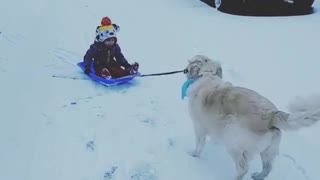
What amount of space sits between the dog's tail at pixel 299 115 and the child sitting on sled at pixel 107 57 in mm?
2835

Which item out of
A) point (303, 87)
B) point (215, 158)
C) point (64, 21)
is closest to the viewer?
point (215, 158)

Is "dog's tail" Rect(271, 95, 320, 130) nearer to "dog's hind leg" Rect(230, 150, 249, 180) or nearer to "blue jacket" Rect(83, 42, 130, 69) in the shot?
"dog's hind leg" Rect(230, 150, 249, 180)

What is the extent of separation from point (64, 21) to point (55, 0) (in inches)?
92.4

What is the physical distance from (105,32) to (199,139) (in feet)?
7.62

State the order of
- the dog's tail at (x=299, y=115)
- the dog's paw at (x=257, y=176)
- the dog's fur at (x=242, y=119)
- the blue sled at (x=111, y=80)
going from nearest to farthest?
the dog's tail at (x=299, y=115) → the dog's fur at (x=242, y=119) → the dog's paw at (x=257, y=176) → the blue sled at (x=111, y=80)

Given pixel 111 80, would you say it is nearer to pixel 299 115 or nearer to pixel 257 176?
pixel 257 176

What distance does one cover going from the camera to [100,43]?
5.79m

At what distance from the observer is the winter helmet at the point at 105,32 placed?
5.67m

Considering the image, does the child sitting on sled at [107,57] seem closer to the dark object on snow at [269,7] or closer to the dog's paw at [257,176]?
the dog's paw at [257,176]

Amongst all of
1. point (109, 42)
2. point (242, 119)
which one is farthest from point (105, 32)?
point (242, 119)

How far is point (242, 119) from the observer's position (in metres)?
3.32

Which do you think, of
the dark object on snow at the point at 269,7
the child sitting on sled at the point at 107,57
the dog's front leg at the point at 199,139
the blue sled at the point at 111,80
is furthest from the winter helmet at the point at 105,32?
the dark object on snow at the point at 269,7

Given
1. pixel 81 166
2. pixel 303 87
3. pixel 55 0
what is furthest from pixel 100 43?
pixel 55 0

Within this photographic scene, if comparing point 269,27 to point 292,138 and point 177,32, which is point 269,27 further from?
point 292,138
